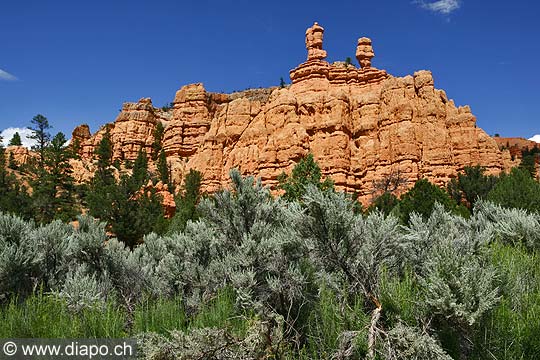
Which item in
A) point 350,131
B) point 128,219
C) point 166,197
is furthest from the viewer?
point 166,197

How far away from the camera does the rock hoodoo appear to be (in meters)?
46.0

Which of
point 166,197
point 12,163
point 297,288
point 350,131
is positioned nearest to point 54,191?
point 166,197

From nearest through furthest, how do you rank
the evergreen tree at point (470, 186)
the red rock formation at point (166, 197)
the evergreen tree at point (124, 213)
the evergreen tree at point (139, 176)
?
the evergreen tree at point (124, 213)
the evergreen tree at point (470, 186)
the evergreen tree at point (139, 176)
the red rock formation at point (166, 197)

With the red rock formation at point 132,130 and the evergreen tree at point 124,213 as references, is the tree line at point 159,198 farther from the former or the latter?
the red rock formation at point 132,130

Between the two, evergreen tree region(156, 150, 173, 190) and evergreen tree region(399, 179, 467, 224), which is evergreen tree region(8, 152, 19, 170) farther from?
evergreen tree region(399, 179, 467, 224)

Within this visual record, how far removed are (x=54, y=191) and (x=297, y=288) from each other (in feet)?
158

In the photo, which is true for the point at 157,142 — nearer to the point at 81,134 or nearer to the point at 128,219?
the point at 81,134

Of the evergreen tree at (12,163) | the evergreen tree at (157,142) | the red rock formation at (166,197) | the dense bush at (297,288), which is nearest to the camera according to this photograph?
the dense bush at (297,288)

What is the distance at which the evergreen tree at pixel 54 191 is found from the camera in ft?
138

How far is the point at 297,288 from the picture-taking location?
4086mm

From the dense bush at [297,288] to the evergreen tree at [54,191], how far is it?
37.4m

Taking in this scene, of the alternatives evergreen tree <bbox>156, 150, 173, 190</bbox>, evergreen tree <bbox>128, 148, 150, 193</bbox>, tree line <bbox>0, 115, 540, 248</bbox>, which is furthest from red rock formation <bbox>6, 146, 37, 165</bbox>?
evergreen tree <bbox>156, 150, 173, 190</bbox>

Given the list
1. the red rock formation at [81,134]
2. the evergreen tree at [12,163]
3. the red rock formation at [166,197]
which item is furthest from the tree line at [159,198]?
the red rock formation at [81,134]

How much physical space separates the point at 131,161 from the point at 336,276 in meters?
69.6
